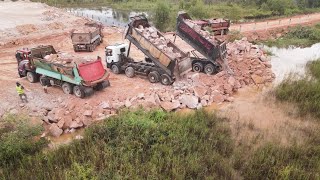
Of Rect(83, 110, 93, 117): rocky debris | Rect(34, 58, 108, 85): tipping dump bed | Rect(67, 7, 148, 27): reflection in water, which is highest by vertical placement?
Rect(34, 58, 108, 85): tipping dump bed

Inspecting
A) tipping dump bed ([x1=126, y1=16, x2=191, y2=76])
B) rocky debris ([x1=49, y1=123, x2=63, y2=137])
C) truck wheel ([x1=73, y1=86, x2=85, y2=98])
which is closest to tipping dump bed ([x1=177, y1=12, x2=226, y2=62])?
tipping dump bed ([x1=126, y1=16, x2=191, y2=76])

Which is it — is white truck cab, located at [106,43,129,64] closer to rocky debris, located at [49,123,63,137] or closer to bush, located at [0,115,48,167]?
rocky debris, located at [49,123,63,137]

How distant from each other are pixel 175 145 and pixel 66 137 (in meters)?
4.39

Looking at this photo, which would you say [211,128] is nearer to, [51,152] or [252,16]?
[51,152]

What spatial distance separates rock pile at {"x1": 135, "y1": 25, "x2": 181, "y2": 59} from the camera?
14348 mm

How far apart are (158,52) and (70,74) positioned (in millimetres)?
4122

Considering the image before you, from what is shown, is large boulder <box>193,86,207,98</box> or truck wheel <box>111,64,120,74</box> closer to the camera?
large boulder <box>193,86,207,98</box>

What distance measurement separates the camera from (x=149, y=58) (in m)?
14.9

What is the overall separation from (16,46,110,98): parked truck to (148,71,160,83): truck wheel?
2.08m

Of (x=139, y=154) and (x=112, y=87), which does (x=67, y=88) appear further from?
(x=139, y=154)

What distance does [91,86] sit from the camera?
13062 mm

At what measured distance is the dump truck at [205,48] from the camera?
15594mm

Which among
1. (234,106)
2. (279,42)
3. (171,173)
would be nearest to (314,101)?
(234,106)

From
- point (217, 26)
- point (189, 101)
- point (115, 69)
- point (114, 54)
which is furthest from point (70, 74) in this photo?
point (217, 26)
